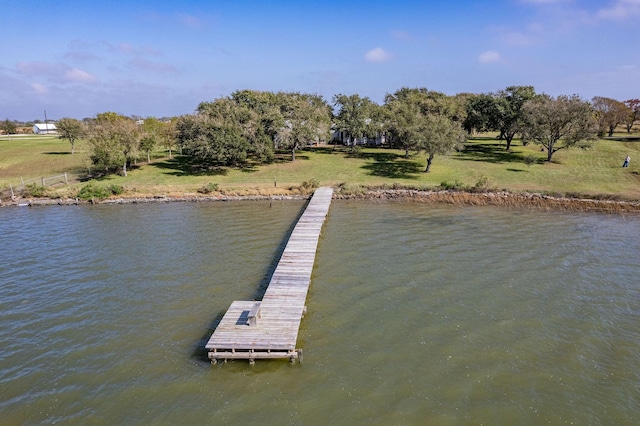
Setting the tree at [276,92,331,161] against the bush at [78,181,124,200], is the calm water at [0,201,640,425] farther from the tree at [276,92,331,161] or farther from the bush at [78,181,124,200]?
the tree at [276,92,331,161]

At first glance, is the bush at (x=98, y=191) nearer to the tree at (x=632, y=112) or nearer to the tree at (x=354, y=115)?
the tree at (x=354, y=115)

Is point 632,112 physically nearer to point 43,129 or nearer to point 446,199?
point 446,199

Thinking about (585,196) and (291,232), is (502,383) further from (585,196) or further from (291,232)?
(585,196)

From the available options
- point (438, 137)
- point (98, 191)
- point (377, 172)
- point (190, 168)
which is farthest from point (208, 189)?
point (438, 137)

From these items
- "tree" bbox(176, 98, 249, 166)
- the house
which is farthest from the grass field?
the house

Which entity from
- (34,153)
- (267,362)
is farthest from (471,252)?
(34,153)
